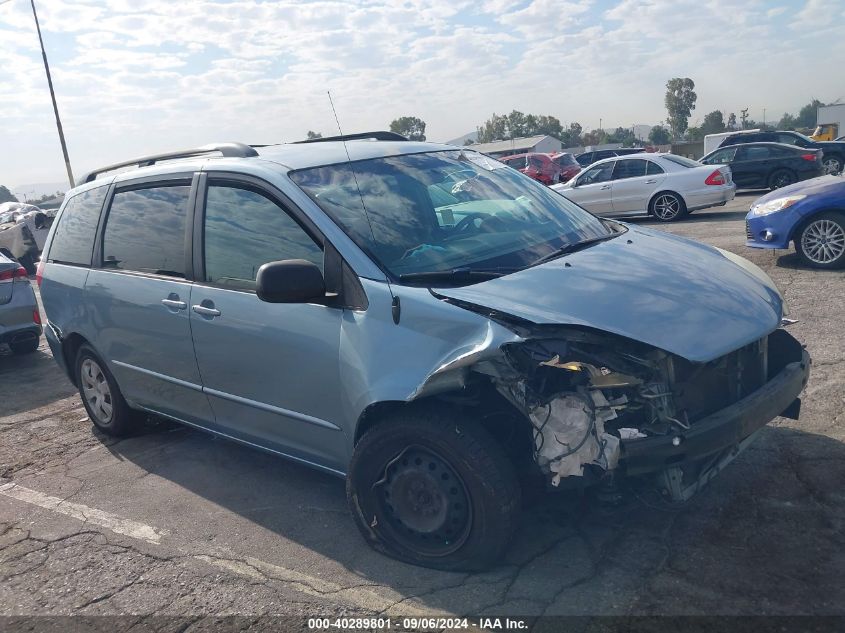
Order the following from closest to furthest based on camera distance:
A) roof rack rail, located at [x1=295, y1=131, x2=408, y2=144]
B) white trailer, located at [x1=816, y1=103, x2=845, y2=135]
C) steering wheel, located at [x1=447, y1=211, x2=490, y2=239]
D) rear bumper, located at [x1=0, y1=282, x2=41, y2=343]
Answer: steering wheel, located at [x1=447, y1=211, x2=490, y2=239] < roof rack rail, located at [x1=295, y1=131, x2=408, y2=144] < rear bumper, located at [x1=0, y1=282, x2=41, y2=343] < white trailer, located at [x1=816, y1=103, x2=845, y2=135]

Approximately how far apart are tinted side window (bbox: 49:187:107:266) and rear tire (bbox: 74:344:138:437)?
0.67 metres

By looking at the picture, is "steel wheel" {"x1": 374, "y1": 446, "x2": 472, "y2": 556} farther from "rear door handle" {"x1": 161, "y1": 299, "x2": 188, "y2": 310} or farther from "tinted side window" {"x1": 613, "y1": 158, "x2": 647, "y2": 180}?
"tinted side window" {"x1": 613, "y1": 158, "x2": 647, "y2": 180}

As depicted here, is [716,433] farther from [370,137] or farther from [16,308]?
[16,308]

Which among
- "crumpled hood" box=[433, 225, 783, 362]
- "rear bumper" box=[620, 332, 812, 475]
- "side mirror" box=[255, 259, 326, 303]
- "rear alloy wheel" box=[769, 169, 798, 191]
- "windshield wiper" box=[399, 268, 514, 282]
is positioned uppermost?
"side mirror" box=[255, 259, 326, 303]

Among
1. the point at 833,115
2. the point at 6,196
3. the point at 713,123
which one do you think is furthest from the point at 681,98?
the point at 6,196

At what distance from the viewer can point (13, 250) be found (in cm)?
1788

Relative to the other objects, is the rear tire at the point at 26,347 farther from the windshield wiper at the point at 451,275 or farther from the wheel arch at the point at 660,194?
the wheel arch at the point at 660,194

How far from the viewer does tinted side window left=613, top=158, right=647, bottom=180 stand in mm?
15969

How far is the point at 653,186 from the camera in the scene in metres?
15.6

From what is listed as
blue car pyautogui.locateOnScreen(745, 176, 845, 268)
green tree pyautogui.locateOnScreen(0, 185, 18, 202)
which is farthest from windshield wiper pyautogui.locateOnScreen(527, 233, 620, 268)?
green tree pyautogui.locateOnScreen(0, 185, 18, 202)

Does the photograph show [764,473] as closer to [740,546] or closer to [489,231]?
[740,546]

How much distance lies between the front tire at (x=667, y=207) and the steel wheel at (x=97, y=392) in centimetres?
1242

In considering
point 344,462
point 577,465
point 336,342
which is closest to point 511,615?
point 577,465

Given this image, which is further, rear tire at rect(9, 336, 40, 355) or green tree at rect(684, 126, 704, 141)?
green tree at rect(684, 126, 704, 141)
